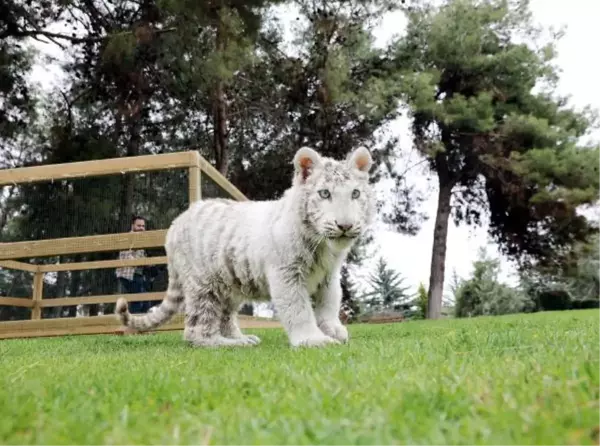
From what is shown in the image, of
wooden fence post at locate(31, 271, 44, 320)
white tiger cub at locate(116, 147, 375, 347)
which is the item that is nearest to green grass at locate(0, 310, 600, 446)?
white tiger cub at locate(116, 147, 375, 347)

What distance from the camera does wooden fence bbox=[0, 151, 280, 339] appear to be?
7.23 meters

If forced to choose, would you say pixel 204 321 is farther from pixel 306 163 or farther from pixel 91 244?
pixel 91 244

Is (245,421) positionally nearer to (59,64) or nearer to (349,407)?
(349,407)

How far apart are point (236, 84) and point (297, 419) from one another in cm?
1367

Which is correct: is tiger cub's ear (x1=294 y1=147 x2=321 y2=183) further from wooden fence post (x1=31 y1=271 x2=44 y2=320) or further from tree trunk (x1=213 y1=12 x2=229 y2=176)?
tree trunk (x1=213 y1=12 x2=229 y2=176)

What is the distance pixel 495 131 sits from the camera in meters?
18.5

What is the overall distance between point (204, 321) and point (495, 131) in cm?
1572

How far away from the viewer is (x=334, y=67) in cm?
1422

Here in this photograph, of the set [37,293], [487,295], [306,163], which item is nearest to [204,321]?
[306,163]

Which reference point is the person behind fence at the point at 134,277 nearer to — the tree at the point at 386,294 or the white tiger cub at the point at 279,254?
the white tiger cub at the point at 279,254

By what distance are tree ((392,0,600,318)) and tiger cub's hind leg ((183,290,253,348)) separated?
12742mm

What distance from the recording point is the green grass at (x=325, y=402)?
1.18m

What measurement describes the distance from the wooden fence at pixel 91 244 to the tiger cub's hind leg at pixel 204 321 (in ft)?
8.23

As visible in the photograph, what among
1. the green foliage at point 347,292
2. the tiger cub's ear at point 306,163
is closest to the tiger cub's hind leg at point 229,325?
the tiger cub's ear at point 306,163
